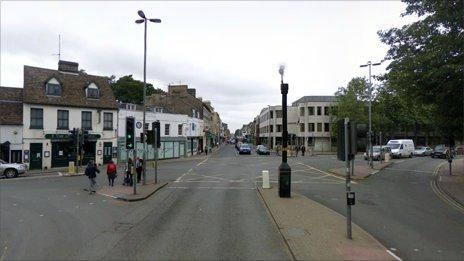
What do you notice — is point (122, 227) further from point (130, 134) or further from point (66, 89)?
point (66, 89)

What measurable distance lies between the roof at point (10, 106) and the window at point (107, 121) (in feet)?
25.8

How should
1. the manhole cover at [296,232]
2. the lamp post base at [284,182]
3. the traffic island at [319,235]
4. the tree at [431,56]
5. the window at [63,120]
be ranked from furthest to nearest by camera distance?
1. the window at [63,120]
2. the tree at [431,56]
3. the lamp post base at [284,182]
4. the manhole cover at [296,232]
5. the traffic island at [319,235]

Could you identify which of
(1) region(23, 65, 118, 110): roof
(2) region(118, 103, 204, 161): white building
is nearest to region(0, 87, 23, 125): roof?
(1) region(23, 65, 118, 110): roof

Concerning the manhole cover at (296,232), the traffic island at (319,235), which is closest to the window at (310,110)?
the traffic island at (319,235)

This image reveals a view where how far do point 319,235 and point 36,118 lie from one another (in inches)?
1313

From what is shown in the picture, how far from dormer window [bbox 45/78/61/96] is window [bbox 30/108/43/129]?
218 centimetres

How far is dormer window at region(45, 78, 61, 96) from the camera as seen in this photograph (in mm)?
39500

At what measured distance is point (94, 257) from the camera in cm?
913

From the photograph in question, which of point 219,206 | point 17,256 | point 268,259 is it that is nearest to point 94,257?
point 17,256

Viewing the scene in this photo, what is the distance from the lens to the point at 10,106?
37281mm

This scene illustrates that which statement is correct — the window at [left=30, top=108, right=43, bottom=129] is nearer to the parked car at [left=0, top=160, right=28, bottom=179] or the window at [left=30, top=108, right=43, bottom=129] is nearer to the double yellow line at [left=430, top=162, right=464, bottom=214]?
the parked car at [left=0, top=160, right=28, bottom=179]

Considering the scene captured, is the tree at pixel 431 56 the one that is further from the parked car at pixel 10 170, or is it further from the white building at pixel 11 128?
the white building at pixel 11 128

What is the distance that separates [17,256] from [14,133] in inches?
Result: 1180

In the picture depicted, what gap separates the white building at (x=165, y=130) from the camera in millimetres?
45969
